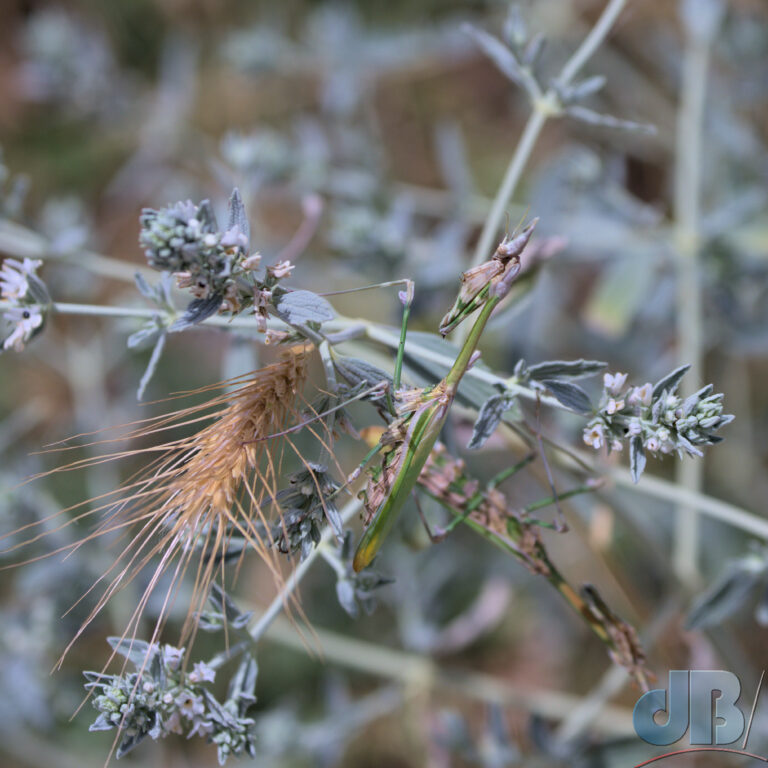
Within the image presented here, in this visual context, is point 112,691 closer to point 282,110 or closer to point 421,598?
point 421,598

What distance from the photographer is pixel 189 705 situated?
1.03m

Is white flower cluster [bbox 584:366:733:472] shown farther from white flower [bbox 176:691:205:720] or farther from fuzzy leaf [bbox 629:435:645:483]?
white flower [bbox 176:691:205:720]

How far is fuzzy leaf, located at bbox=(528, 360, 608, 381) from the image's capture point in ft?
3.56

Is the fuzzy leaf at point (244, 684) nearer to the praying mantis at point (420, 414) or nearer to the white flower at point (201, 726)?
the white flower at point (201, 726)

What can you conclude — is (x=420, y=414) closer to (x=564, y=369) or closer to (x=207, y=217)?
(x=564, y=369)

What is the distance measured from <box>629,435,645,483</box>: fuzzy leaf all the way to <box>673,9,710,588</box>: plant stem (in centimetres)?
82

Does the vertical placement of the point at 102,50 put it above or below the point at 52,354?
above

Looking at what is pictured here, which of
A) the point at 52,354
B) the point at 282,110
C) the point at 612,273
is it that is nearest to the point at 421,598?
the point at 612,273

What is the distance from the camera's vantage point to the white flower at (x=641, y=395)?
0.99 metres

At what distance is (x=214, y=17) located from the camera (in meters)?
3.40

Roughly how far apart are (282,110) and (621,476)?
8.22 ft

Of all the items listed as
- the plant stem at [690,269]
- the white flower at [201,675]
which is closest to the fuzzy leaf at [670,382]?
the white flower at [201,675]

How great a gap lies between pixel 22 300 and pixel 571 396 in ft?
2.72

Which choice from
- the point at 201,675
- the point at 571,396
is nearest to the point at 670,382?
the point at 571,396
